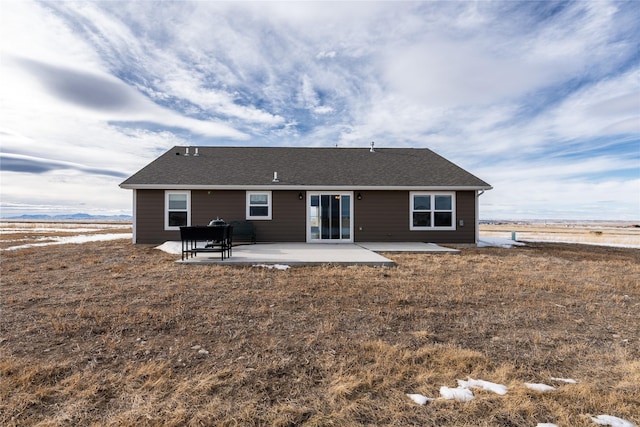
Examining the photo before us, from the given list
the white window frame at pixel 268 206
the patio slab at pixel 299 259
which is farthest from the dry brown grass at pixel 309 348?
the white window frame at pixel 268 206

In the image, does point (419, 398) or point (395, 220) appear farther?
point (395, 220)

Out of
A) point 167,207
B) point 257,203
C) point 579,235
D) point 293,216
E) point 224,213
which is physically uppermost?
point 257,203

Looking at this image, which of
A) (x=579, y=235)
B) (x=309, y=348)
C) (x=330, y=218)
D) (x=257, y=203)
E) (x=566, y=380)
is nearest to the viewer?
(x=566, y=380)

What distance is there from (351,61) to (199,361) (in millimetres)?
14955

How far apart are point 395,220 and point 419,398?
11.3 meters

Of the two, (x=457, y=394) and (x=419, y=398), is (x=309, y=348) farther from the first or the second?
(x=457, y=394)

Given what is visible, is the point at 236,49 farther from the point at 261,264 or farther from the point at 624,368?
the point at 624,368

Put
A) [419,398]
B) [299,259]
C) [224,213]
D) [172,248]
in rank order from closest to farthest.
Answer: [419,398] < [299,259] < [172,248] < [224,213]

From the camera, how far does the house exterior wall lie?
1290 cm

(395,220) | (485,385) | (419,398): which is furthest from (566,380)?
(395,220)

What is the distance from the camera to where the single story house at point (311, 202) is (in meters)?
12.9

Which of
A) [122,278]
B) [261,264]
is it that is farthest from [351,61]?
[122,278]

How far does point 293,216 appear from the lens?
13.3 metres

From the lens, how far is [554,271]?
311 inches
